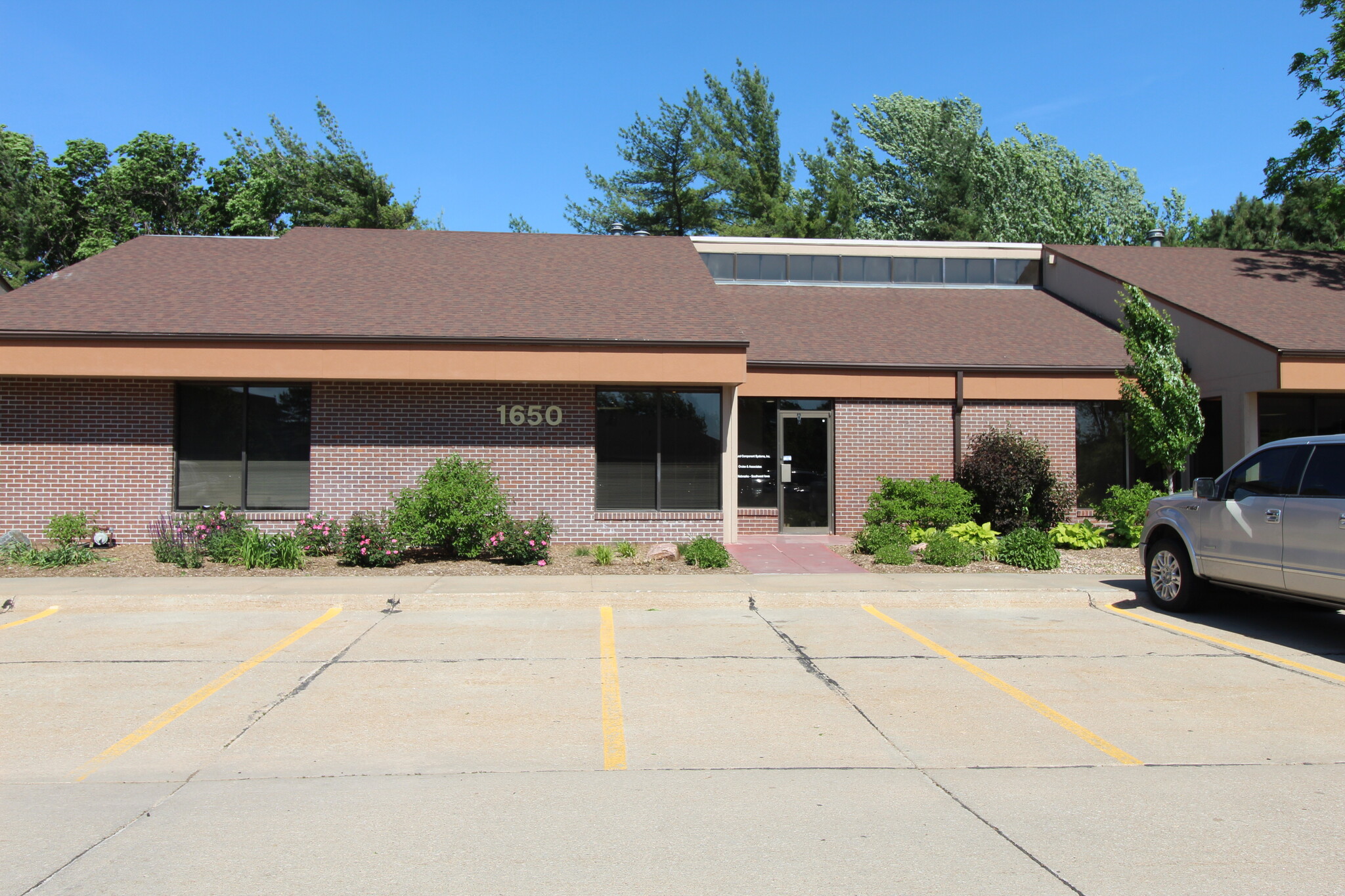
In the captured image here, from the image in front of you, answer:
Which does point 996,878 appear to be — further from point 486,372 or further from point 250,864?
point 486,372

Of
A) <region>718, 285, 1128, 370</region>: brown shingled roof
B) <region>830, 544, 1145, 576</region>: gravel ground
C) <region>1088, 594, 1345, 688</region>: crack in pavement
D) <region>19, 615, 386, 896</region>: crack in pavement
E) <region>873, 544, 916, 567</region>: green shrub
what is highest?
<region>718, 285, 1128, 370</region>: brown shingled roof

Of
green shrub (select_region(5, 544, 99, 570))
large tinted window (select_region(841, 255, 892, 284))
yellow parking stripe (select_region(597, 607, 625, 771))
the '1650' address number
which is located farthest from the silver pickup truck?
green shrub (select_region(5, 544, 99, 570))

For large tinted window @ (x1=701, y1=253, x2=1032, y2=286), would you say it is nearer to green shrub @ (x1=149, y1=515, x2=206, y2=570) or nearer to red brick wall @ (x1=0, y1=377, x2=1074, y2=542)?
red brick wall @ (x1=0, y1=377, x2=1074, y2=542)

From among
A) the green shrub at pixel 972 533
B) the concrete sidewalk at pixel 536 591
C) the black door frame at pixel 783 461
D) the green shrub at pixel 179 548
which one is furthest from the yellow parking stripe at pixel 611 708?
the black door frame at pixel 783 461

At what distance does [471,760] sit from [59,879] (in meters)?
2.18

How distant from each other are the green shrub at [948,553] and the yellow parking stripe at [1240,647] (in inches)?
95.1

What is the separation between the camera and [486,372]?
1432 centimetres

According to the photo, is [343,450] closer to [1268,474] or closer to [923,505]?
[923,505]

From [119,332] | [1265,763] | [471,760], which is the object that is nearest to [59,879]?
[471,760]

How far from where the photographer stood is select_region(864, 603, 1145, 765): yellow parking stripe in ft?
19.1

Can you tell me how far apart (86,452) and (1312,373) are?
68.1 feet

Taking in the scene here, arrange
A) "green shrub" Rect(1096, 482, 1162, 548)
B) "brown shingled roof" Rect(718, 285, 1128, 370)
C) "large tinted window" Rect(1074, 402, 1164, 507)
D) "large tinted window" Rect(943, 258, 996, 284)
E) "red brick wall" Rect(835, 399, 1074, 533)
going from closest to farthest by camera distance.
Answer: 1. "green shrub" Rect(1096, 482, 1162, 548)
2. "red brick wall" Rect(835, 399, 1074, 533)
3. "brown shingled roof" Rect(718, 285, 1128, 370)
4. "large tinted window" Rect(1074, 402, 1164, 507)
5. "large tinted window" Rect(943, 258, 996, 284)

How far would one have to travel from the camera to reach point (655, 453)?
15477 millimetres

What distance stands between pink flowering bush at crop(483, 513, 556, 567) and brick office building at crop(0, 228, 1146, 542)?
1.77 meters
